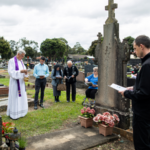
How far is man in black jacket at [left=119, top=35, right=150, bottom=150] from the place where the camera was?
2.11 m

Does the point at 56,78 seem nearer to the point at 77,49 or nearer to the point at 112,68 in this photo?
the point at 112,68

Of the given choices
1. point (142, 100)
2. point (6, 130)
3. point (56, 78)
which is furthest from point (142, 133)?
point (56, 78)

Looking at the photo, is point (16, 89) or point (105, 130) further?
point (16, 89)

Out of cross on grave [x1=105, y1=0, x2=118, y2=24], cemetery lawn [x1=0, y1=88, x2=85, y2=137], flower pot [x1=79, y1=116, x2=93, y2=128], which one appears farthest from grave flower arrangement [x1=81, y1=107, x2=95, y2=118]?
cross on grave [x1=105, y1=0, x2=118, y2=24]

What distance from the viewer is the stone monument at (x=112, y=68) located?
167 inches

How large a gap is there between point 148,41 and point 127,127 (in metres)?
2.65

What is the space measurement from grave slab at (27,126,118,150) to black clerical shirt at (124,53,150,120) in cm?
169

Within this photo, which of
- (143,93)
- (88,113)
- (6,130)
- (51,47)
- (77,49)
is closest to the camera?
(143,93)

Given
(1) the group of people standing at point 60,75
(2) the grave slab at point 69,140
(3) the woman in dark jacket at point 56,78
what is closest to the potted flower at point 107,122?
(2) the grave slab at point 69,140

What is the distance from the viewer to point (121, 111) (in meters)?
4.29

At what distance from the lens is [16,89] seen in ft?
17.4

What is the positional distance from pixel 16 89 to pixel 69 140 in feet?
8.50

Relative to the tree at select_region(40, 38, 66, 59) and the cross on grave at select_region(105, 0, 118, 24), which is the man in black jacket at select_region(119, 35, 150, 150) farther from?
the tree at select_region(40, 38, 66, 59)

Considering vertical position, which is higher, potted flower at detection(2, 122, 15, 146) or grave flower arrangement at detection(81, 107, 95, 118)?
potted flower at detection(2, 122, 15, 146)
